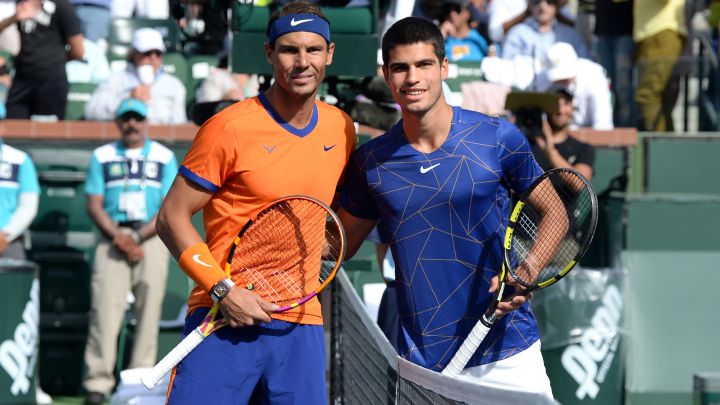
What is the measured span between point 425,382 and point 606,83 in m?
7.46

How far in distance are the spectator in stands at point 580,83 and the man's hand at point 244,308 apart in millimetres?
6625

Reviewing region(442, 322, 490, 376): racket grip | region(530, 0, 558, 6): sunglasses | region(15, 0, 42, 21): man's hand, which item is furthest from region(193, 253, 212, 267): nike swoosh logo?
region(530, 0, 558, 6): sunglasses

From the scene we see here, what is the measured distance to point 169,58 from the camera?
1293 centimetres

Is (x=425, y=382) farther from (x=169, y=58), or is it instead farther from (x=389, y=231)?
(x=169, y=58)

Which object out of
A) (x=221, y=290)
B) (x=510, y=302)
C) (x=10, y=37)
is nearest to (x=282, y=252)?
(x=221, y=290)

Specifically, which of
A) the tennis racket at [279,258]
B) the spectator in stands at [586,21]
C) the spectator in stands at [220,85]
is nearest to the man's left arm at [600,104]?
the spectator in stands at [586,21]

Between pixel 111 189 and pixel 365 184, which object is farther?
pixel 111 189

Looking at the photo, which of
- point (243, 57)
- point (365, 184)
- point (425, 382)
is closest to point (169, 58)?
point (243, 57)

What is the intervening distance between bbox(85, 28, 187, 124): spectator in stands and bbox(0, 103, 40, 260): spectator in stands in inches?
49.8

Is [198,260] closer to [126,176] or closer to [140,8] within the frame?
[126,176]

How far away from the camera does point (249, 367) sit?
17.5 ft

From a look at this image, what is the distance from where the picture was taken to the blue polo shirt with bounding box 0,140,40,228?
10352mm

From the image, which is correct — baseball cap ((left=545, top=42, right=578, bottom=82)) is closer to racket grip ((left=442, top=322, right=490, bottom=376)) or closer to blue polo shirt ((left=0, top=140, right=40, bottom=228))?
blue polo shirt ((left=0, top=140, right=40, bottom=228))

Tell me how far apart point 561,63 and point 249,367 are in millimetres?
6695
